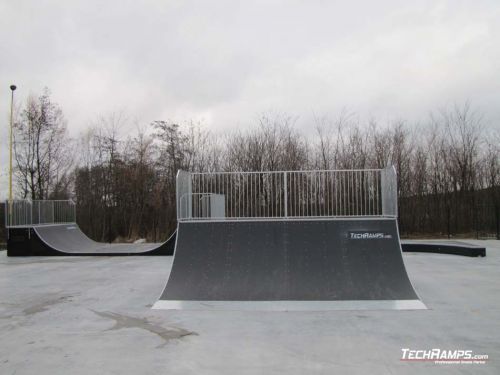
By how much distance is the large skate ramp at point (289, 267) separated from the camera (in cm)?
698

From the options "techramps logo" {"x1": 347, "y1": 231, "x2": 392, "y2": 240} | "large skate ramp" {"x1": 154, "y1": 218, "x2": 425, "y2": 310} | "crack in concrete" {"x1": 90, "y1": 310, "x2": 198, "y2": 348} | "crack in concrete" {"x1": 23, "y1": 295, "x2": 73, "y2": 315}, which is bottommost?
"crack in concrete" {"x1": 23, "y1": 295, "x2": 73, "y2": 315}

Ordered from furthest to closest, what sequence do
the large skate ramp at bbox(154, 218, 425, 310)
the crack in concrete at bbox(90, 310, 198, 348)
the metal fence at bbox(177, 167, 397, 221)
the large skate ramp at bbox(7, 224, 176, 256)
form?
the large skate ramp at bbox(7, 224, 176, 256) → the metal fence at bbox(177, 167, 397, 221) → the large skate ramp at bbox(154, 218, 425, 310) → the crack in concrete at bbox(90, 310, 198, 348)

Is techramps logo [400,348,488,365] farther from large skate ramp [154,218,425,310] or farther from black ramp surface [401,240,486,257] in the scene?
black ramp surface [401,240,486,257]

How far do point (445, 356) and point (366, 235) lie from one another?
3.50 m

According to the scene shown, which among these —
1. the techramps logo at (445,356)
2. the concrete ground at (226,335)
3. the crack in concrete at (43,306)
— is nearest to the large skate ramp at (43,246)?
the concrete ground at (226,335)

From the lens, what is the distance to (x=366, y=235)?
25.4 feet

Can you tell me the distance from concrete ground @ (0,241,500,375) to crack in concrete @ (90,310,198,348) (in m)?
0.01

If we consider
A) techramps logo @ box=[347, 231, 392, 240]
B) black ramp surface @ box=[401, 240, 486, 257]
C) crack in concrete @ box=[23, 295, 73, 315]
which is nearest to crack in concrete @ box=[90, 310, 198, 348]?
crack in concrete @ box=[23, 295, 73, 315]

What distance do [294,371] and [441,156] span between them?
2313 centimetres

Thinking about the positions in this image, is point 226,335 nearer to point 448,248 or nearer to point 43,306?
point 43,306

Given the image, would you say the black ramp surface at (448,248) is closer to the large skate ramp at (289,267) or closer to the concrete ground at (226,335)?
the concrete ground at (226,335)

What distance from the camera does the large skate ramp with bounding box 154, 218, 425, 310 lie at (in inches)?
275

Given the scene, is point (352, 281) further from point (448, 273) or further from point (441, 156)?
point (441, 156)

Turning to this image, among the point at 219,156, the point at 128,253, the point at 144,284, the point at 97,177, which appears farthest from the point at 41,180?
the point at 144,284
